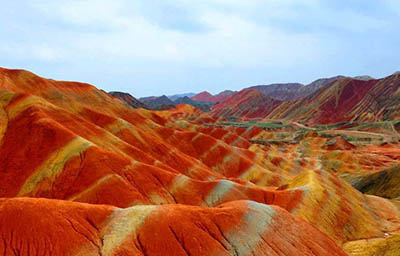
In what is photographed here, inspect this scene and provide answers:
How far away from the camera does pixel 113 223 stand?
29.8 metres

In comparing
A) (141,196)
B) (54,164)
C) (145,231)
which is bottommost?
(141,196)

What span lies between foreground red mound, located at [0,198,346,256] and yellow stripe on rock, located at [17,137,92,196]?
941 inches

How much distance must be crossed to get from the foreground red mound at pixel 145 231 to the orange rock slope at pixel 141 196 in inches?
4.0

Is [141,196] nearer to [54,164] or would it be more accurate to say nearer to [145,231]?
[54,164]

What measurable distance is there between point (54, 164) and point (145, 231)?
109 ft

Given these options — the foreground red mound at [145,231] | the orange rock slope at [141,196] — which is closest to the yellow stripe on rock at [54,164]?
the orange rock slope at [141,196]

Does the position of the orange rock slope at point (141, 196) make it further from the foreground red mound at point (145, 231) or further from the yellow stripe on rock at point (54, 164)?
the yellow stripe on rock at point (54, 164)

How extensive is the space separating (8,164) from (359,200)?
2883 inches

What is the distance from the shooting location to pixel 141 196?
4878cm

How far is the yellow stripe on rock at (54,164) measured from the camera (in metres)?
50.7

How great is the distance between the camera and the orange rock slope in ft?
90.9

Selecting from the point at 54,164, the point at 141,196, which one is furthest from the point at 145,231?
the point at 54,164

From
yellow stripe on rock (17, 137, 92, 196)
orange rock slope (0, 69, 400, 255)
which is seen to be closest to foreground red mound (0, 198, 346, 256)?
orange rock slope (0, 69, 400, 255)

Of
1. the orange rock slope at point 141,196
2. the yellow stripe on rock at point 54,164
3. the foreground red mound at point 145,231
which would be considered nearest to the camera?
the foreground red mound at point 145,231
